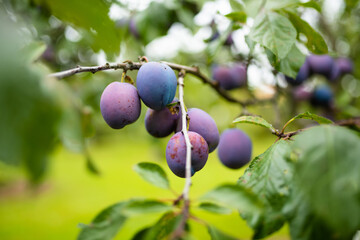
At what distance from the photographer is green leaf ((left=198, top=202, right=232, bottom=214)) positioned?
525 millimetres

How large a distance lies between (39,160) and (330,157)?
1.51 feet

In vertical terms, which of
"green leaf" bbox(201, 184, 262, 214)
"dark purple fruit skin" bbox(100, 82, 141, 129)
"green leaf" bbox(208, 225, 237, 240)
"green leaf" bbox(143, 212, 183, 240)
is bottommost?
"green leaf" bbox(208, 225, 237, 240)

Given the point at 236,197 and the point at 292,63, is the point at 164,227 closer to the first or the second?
the point at 236,197

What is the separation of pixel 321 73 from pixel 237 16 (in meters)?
0.97

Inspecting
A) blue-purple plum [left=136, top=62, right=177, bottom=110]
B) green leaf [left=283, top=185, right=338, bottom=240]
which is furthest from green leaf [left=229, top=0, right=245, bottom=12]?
green leaf [left=283, top=185, right=338, bottom=240]

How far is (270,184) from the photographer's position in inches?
25.3

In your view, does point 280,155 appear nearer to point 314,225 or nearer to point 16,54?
point 314,225

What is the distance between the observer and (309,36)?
938mm

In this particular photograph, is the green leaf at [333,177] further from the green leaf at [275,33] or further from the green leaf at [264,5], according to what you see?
the green leaf at [264,5]

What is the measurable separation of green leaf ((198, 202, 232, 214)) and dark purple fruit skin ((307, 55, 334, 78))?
140 centimetres

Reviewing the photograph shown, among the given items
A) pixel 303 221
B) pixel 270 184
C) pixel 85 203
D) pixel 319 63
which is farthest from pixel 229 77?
pixel 85 203

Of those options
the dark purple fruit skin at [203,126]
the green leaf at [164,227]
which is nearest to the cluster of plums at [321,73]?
the dark purple fruit skin at [203,126]

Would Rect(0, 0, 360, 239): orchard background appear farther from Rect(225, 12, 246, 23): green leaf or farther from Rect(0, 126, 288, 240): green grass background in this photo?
Rect(0, 126, 288, 240): green grass background

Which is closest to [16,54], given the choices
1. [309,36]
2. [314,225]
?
[314,225]
